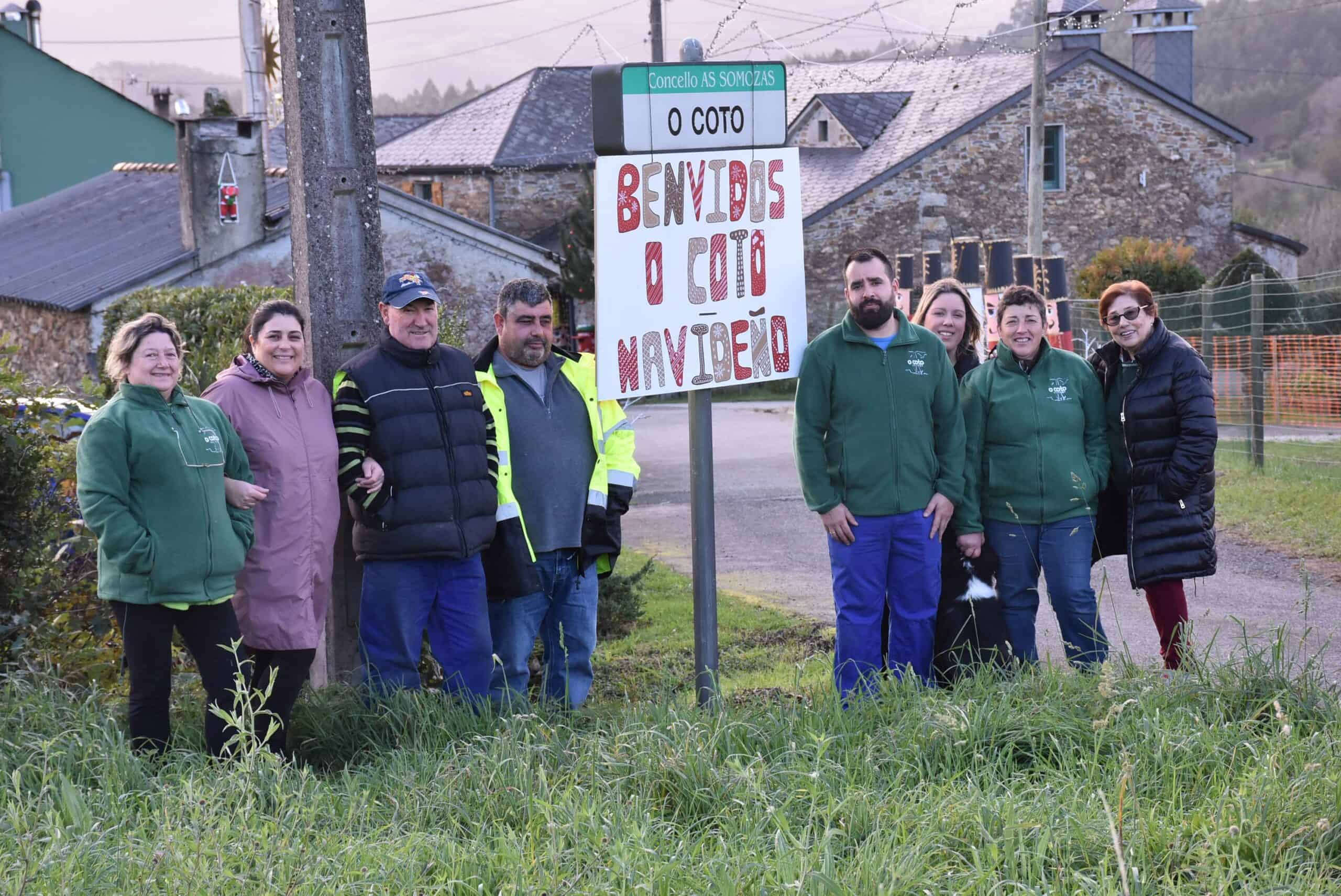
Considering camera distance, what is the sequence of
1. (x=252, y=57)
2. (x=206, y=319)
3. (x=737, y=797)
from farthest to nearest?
(x=252, y=57) < (x=206, y=319) < (x=737, y=797)

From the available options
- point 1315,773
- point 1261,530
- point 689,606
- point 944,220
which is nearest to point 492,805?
point 1315,773

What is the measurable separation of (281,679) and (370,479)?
31.0 inches

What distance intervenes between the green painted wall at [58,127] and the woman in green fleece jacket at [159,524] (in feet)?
125

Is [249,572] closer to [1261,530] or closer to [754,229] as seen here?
[754,229]

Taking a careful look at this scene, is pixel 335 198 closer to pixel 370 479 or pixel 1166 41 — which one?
pixel 370 479

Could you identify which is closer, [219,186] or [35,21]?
[219,186]

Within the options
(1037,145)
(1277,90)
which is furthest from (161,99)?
(1277,90)

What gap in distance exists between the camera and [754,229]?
4.96 metres

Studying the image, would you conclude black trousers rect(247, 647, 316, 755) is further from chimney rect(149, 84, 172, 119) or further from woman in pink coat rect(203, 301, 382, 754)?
chimney rect(149, 84, 172, 119)

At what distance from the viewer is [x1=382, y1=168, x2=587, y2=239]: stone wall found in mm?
40344

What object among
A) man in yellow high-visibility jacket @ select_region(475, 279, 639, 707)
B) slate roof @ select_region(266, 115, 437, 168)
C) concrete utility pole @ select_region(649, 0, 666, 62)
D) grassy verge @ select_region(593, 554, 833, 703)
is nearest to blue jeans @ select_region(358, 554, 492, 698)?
man in yellow high-visibility jacket @ select_region(475, 279, 639, 707)

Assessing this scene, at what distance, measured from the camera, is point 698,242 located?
482cm

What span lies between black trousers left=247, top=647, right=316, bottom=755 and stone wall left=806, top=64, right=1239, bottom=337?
28.2 m

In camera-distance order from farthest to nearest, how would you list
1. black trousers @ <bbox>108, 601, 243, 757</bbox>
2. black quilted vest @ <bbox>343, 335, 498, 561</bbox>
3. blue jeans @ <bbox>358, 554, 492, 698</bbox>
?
blue jeans @ <bbox>358, 554, 492, 698</bbox>, black quilted vest @ <bbox>343, 335, 498, 561</bbox>, black trousers @ <bbox>108, 601, 243, 757</bbox>
